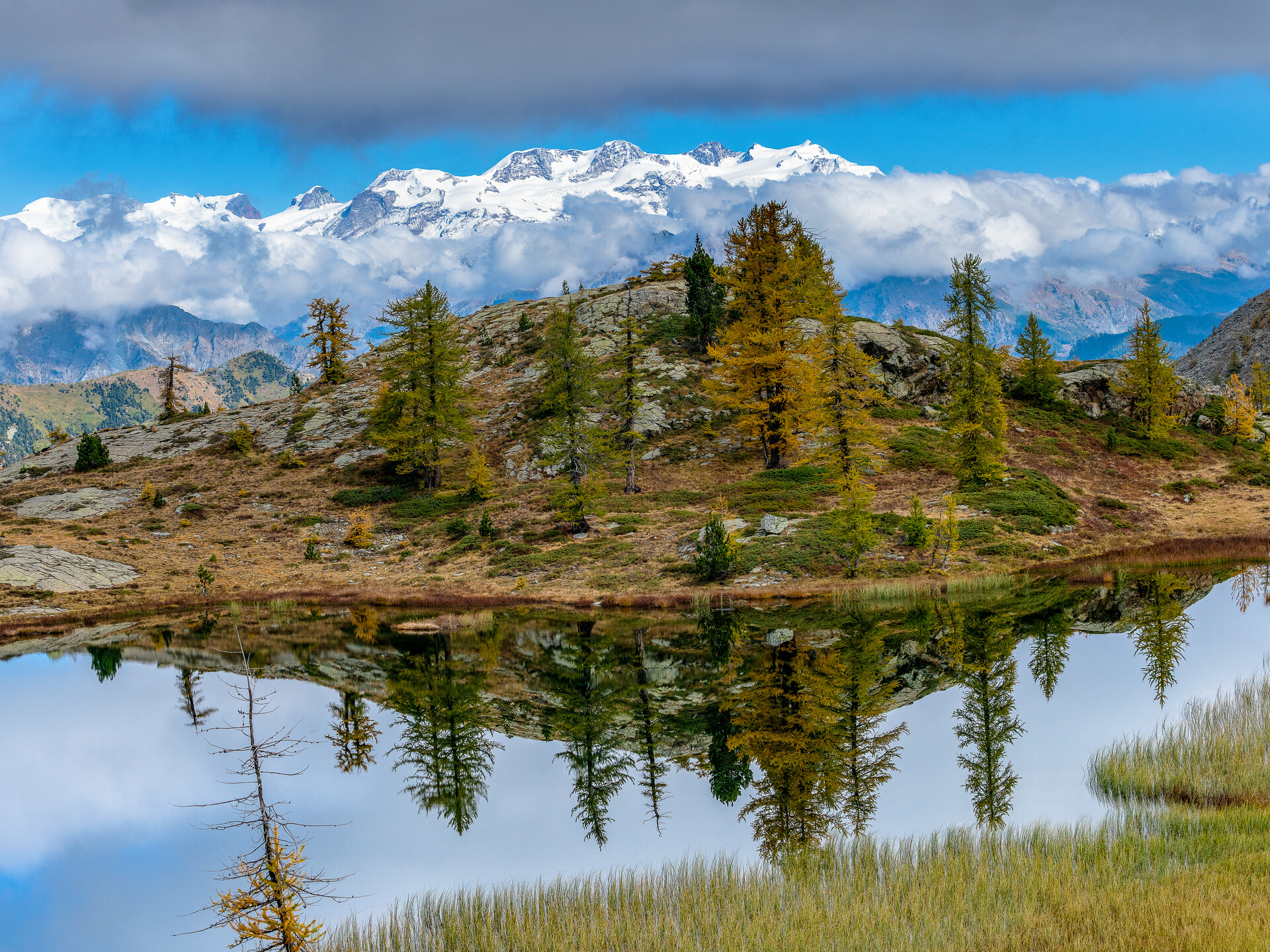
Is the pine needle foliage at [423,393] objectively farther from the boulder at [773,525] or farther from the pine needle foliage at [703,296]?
the boulder at [773,525]

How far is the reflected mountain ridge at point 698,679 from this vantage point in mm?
14930

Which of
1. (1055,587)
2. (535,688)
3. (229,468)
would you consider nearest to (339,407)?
(229,468)

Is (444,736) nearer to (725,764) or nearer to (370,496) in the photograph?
(725,764)

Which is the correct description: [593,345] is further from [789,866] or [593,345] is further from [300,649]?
[789,866]

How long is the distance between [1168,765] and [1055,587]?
19.9 m

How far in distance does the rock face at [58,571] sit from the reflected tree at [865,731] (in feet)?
136

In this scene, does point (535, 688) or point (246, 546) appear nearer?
point (535, 688)

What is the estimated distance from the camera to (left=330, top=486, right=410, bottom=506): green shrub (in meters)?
54.9

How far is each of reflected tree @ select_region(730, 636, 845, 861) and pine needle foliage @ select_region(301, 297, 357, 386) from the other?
63072 millimetres

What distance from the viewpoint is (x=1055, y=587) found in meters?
32.6

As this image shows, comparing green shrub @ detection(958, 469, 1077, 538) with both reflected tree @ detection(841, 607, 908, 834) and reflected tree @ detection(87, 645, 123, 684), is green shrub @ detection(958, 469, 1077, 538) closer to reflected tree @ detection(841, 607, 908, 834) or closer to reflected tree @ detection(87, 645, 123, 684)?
reflected tree @ detection(841, 607, 908, 834)

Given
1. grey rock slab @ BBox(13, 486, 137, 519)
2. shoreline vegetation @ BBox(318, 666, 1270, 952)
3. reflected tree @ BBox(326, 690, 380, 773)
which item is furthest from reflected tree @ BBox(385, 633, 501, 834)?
grey rock slab @ BBox(13, 486, 137, 519)

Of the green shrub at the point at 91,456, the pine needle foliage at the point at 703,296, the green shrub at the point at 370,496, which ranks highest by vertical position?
the pine needle foliage at the point at 703,296

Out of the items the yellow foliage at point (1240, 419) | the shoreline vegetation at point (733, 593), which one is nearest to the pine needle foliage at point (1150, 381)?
the yellow foliage at point (1240, 419)
